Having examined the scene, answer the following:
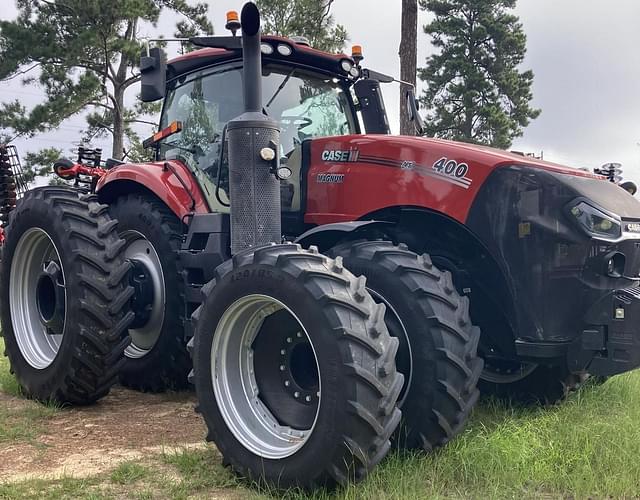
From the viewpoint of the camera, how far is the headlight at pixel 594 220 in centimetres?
329

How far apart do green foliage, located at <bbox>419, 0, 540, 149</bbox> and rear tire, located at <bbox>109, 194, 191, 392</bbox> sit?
21.2 meters

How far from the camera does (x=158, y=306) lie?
4773 millimetres

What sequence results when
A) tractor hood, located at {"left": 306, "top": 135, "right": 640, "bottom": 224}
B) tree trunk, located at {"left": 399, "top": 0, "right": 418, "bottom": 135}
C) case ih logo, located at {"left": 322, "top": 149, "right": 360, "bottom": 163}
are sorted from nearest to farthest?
tractor hood, located at {"left": 306, "top": 135, "right": 640, "bottom": 224}, case ih logo, located at {"left": 322, "top": 149, "right": 360, "bottom": 163}, tree trunk, located at {"left": 399, "top": 0, "right": 418, "bottom": 135}

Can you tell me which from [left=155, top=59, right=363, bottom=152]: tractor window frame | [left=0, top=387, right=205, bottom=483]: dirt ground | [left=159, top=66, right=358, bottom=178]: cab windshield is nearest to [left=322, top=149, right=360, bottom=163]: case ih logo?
[left=159, top=66, right=358, bottom=178]: cab windshield

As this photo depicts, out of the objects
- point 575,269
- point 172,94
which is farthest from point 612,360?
point 172,94

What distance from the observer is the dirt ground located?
3273 mm

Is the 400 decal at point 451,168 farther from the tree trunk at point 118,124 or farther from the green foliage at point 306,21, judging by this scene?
the tree trunk at point 118,124

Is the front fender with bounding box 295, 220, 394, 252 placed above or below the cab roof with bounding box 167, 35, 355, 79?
below

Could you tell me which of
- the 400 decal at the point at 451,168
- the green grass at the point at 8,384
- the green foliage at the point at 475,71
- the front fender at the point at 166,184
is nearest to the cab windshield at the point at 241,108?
the front fender at the point at 166,184

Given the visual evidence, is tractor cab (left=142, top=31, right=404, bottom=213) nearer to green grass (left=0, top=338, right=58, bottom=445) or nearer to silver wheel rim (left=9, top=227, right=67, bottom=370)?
silver wheel rim (left=9, top=227, right=67, bottom=370)

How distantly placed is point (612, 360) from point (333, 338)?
150 centimetres

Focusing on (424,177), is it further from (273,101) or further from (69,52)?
(69,52)

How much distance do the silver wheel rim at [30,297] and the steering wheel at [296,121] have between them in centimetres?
194

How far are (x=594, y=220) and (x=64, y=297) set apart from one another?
11.5ft
